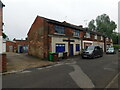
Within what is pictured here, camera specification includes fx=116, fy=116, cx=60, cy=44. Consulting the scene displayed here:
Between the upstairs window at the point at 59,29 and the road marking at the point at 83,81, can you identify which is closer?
the road marking at the point at 83,81

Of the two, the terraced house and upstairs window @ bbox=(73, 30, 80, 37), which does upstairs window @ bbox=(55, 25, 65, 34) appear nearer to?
the terraced house

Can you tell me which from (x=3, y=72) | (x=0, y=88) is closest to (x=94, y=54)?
(x=3, y=72)

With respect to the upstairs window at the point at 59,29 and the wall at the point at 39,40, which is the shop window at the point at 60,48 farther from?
the wall at the point at 39,40

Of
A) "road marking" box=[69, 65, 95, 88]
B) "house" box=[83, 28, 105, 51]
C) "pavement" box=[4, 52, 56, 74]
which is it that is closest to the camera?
"road marking" box=[69, 65, 95, 88]

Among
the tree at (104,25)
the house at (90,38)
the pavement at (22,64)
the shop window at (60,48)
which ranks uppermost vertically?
the tree at (104,25)

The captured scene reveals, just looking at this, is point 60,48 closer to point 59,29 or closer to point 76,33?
point 59,29

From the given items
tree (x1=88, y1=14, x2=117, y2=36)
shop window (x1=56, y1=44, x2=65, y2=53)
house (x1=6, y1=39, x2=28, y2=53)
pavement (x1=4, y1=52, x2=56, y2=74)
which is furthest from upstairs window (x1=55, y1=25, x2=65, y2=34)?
tree (x1=88, y1=14, x2=117, y2=36)

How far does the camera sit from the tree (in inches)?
2315

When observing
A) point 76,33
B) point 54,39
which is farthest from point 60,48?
point 76,33

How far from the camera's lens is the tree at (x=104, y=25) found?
58812 mm

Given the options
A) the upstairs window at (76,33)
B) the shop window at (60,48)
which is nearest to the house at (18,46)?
the upstairs window at (76,33)

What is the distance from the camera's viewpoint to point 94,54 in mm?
18953

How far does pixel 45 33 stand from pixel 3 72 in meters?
9.92

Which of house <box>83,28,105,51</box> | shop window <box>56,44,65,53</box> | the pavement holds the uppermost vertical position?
house <box>83,28,105,51</box>
